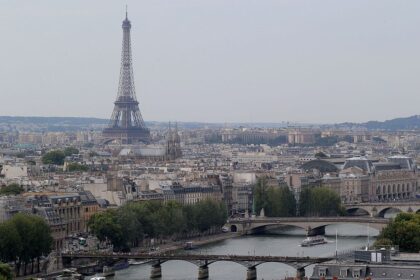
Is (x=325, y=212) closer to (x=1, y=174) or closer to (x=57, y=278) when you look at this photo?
(x=1, y=174)

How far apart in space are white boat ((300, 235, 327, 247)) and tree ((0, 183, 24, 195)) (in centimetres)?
1154

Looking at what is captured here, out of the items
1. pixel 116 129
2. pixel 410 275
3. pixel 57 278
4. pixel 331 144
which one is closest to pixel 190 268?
pixel 57 278

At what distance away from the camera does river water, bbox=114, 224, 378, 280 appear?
45500 millimetres

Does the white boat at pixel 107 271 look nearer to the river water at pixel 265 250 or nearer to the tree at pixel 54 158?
the river water at pixel 265 250

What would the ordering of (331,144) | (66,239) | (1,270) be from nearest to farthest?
(1,270) < (66,239) < (331,144)

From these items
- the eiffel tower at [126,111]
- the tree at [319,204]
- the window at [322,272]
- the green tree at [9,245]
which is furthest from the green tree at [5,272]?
the eiffel tower at [126,111]

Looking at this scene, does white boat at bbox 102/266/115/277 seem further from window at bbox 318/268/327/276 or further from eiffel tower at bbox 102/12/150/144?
eiffel tower at bbox 102/12/150/144

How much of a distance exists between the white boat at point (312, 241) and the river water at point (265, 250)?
0.31m

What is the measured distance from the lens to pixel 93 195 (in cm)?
5972

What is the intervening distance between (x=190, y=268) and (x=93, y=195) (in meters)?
12.6

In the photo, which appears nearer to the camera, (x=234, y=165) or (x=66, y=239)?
(x=66, y=239)

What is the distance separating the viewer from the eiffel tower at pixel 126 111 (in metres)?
140

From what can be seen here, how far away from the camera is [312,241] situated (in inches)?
2210

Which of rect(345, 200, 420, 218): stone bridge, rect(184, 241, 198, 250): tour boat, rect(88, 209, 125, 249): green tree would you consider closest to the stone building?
rect(88, 209, 125, 249): green tree
